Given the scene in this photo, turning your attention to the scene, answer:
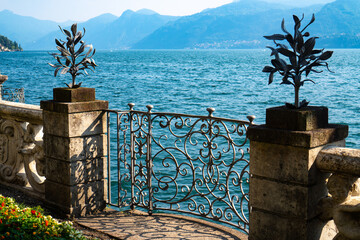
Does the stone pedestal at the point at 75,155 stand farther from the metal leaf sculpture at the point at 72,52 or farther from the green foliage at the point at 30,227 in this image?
the green foliage at the point at 30,227

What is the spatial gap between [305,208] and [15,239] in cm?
248

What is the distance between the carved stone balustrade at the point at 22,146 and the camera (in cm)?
658

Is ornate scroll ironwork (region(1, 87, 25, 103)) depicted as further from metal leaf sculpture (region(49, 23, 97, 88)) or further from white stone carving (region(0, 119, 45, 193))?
metal leaf sculpture (region(49, 23, 97, 88))

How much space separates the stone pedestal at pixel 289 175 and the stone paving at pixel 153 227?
1.36m

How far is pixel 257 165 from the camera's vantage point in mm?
4133

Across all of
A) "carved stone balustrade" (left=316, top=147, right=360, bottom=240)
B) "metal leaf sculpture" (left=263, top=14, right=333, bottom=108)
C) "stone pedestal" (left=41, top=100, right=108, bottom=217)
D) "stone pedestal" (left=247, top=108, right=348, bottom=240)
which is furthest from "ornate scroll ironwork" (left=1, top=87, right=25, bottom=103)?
"carved stone balustrade" (left=316, top=147, right=360, bottom=240)

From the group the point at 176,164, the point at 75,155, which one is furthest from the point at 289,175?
the point at 75,155

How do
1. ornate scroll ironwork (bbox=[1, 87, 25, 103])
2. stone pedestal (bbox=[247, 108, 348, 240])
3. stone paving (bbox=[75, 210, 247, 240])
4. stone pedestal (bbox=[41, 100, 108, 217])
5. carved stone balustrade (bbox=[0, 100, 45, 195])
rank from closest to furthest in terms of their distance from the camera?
stone pedestal (bbox=[247, 108, 348, 240]) < stone paving (bbox=[75, 210, 247, 240]) < stone pedestal (bbox=[41, 100, 108, 217]) < carved stone balustrade (bbox=[0, 100, 45, 195]) < ornate scroll ironwork (bbox=[1, 87, 25, 103])

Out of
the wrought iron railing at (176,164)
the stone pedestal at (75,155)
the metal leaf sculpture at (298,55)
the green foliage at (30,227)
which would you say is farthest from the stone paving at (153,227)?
the metal leaf sculpture at (298,55)

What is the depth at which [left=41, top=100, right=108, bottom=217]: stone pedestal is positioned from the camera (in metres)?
5.94

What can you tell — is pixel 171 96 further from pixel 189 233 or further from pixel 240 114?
pixel 189 233

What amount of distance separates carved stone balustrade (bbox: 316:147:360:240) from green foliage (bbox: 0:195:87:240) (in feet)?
7.62

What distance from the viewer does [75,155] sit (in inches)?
237

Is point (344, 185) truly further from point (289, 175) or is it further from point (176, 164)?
point (176, 164)
